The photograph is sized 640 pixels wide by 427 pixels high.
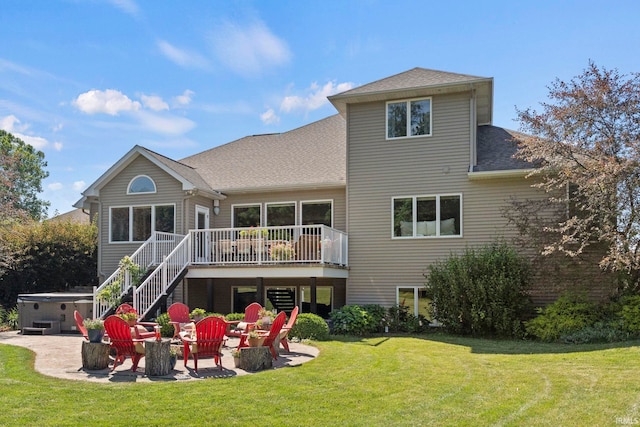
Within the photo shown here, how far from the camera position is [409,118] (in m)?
16.6

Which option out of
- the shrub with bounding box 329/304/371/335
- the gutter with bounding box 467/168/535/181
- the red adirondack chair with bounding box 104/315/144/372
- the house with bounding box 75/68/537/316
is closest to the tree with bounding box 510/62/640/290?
the gutter with bounding box 467/168/535/181

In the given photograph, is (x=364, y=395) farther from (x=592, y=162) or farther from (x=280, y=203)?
(x=280, y=203)

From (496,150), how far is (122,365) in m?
12.1

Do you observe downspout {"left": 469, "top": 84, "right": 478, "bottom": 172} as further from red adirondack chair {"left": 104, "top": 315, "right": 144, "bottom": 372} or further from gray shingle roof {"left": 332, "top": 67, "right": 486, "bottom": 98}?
red adirondack chair {"left": 104, "top": 315, "right": 144, "bottom": 372}

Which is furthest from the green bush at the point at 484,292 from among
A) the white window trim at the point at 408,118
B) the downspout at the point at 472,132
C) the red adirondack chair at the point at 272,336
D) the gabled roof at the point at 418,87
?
the red adirondack chair at the point at 272,336

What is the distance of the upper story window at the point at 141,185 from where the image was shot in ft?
59.1

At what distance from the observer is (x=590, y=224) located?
1358 cm

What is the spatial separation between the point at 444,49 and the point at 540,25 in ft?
12.1

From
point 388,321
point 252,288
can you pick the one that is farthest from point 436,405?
point 252,288

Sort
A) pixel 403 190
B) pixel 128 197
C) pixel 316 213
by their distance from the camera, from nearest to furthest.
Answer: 1. pixel 403 190
2. pixel 316 213
3. pixel 128 197

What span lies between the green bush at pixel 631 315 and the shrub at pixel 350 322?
617 cm

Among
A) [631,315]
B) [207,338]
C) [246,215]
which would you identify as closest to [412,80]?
[246,215]

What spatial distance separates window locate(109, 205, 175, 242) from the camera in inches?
701

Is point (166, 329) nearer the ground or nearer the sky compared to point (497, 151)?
nearer the ground
